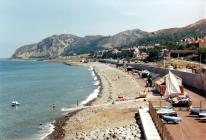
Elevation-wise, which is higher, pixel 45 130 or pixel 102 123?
pixel 102 123

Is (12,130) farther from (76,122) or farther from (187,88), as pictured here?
(187,88)

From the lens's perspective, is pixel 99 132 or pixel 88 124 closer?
pixel 99 132

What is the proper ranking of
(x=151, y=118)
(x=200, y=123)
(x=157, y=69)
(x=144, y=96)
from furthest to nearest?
(x=157, y=69), (x=144, y=96), (x=151, y=118), (x=200, y=123)

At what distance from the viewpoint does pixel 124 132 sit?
A: 3650cm

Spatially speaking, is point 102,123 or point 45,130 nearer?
point 102,123

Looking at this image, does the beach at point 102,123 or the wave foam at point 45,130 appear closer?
the beach at point 102,123

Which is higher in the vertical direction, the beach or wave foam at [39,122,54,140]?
the beach

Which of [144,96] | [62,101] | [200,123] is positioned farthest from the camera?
[62,101]

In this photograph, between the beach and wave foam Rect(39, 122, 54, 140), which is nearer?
the beach

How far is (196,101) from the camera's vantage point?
49375 mm

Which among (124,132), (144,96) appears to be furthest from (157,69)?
(124,132)

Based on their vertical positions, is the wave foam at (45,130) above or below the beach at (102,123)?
below

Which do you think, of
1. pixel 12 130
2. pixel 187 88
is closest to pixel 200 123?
pixel 12 130

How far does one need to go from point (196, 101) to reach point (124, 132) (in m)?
15.5
